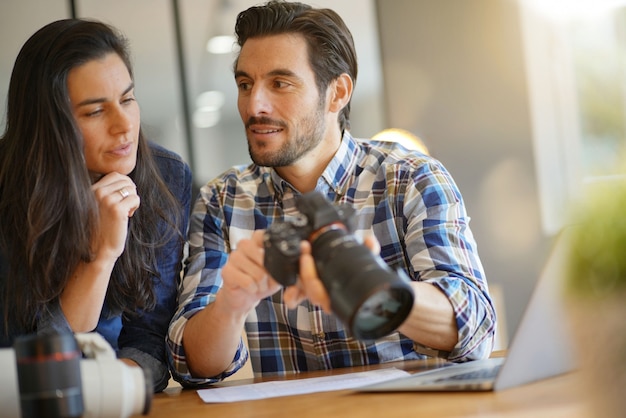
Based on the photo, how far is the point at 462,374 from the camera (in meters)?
0.98

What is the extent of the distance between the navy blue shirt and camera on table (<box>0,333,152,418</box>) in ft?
1.81

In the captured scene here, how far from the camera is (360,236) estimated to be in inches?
60.6

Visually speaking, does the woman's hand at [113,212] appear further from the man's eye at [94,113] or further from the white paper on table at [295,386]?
the white paper on table at [295,386]

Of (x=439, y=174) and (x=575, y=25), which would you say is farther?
(x=575, y=25)

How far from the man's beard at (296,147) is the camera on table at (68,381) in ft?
2.74

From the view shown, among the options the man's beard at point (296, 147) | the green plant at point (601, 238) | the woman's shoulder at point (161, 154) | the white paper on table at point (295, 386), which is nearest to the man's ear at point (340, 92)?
the man's beard at point (296, 147)

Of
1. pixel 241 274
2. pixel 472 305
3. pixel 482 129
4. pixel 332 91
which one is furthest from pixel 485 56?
pixel 241 274

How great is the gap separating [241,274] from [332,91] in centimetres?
90

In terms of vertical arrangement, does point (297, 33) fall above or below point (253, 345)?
above

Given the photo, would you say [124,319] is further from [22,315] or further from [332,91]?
[332,91]

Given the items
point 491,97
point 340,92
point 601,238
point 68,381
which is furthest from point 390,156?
point 491,97

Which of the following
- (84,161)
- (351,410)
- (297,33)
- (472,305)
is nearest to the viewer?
(351,410)

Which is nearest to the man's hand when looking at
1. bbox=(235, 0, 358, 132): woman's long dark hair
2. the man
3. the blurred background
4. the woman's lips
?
the man

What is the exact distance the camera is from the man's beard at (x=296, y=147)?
1.64 m
